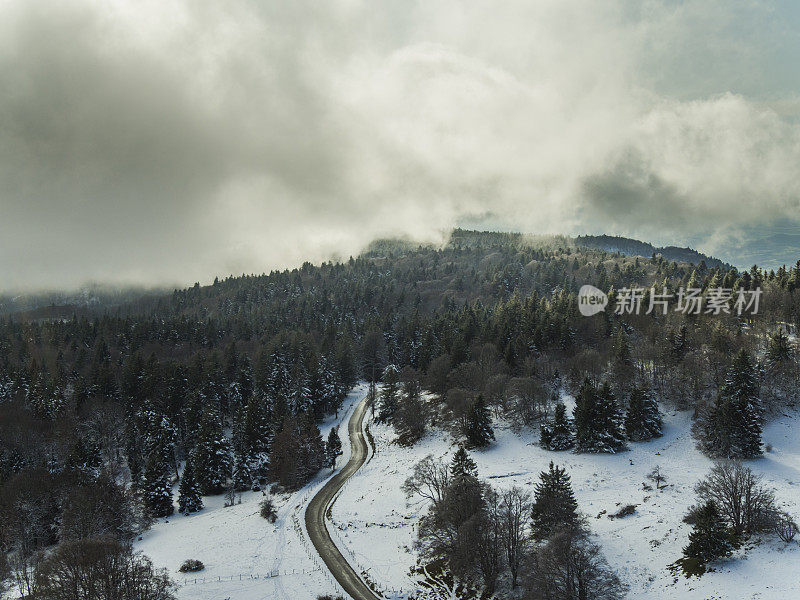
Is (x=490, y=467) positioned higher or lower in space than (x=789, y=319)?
lower

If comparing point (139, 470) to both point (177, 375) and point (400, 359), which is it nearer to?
point (177, 375)

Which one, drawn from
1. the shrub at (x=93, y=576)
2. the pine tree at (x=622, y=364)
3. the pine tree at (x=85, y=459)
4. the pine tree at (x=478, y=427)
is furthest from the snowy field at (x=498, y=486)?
the pine tree at (x=85, y=459)

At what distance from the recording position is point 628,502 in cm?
5325

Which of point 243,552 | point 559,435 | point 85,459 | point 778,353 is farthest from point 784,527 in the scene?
point 85,459

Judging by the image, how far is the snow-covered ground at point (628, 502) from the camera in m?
37.6

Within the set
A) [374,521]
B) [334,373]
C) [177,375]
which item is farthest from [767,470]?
[177,375]

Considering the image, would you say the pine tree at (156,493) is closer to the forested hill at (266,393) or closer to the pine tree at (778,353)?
the forested hill at (266,393)

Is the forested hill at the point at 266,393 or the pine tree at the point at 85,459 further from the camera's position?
the pine tree at the point at 85,459

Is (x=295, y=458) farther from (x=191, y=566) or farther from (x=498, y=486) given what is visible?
(x=498, y=486)

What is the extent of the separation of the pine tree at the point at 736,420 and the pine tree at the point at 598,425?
433 inches

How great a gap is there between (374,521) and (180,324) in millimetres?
130074

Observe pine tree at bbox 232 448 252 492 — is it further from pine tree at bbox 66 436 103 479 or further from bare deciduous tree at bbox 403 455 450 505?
bare deciduous tree at bbox 403 455 450 505

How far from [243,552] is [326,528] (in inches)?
409

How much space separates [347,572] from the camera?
4778 cm
